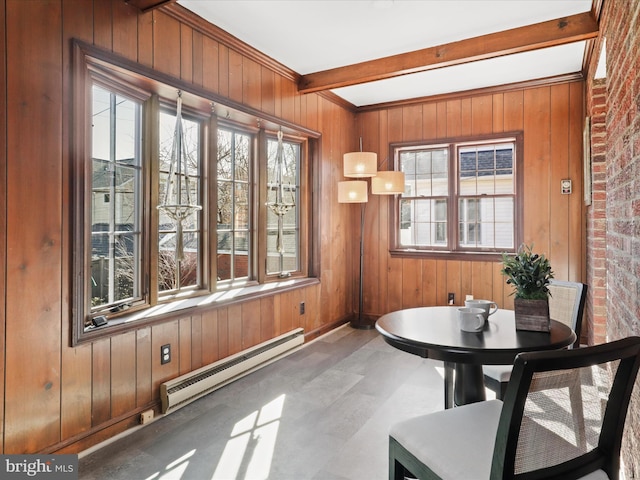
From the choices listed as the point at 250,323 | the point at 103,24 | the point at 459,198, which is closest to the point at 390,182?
the point at 459,198

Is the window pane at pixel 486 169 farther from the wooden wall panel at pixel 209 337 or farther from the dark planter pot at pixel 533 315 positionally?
the wooden wall panel at pixel 209 337

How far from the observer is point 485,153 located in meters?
4.75

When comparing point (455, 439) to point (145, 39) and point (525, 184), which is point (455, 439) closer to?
point (145, 39)

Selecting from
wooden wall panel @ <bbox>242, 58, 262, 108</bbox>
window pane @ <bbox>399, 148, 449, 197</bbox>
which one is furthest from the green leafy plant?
window pane @ <bbox>399, 148, 449, 197</bbox>

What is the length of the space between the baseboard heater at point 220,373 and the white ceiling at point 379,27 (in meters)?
2.54

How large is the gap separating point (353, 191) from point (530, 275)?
2754 millimetres

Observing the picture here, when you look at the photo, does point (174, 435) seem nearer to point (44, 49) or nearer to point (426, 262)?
point (44, 49)

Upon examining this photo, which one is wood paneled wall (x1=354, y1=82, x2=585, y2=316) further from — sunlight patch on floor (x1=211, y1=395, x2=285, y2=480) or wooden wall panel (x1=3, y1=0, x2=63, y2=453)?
wooden wall panel (x1=3, y1=0, x2=63, y2=453)

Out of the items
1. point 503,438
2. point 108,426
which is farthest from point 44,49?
point 503,438

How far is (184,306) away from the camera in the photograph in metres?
2.97

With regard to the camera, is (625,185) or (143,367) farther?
(143,367)

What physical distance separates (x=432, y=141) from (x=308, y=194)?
1.62 metres

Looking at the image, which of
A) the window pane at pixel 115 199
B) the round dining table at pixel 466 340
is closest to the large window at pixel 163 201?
the window pane at pixel 115 199

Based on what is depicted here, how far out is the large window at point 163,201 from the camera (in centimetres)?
243
